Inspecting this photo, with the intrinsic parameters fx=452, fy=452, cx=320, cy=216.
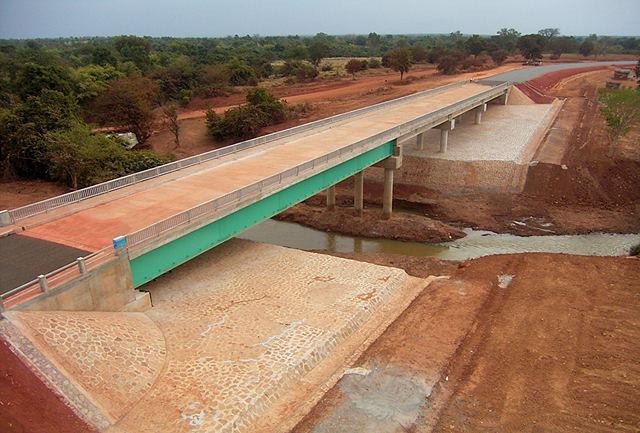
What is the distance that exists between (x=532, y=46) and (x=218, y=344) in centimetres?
11745

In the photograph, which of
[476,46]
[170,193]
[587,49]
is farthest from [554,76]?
[170,193]

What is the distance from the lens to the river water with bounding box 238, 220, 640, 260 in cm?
2892

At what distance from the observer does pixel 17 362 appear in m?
11.5

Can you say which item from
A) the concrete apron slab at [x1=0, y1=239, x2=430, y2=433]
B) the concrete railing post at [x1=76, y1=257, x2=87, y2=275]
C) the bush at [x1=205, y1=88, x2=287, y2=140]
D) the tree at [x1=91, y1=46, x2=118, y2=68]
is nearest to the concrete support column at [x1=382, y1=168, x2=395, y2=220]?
the concrete apron slab at [x1=0, y1=239, x2=430, y2=433]

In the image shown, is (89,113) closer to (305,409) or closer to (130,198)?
(130,198)

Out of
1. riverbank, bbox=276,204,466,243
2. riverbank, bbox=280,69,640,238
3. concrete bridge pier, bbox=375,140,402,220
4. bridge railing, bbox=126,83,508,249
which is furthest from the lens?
concrete bridge pier, bbox=375,140,402,220

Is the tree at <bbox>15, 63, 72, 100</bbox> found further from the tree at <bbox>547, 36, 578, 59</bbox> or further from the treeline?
the tree at <bbox>547, 36, 578, 59</bbox>

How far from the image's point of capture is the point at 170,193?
2114 centimetres

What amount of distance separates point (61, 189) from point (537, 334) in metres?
32.9

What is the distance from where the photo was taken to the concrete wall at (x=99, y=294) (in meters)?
13.3

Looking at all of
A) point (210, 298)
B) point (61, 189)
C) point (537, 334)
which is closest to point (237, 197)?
point (210, 298)

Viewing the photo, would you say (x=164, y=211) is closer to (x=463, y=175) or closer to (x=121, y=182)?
(x=121, y=182)

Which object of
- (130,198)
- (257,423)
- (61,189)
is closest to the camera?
(257,423)

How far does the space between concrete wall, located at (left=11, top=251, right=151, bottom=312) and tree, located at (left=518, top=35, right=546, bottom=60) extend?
117 meters
